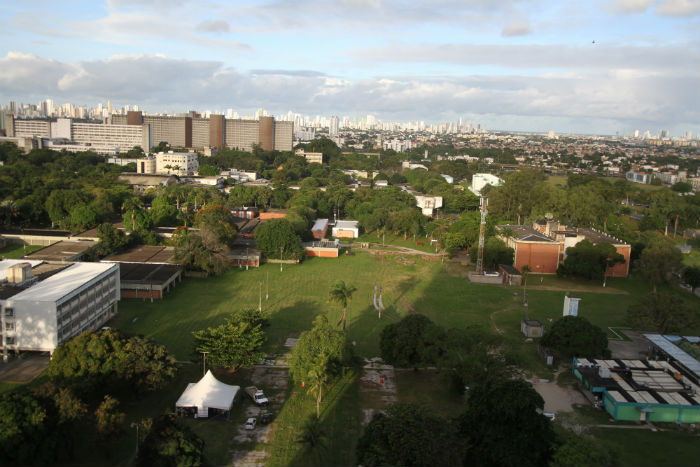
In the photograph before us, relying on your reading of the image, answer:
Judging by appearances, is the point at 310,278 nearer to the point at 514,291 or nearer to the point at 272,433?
the point at 514,291

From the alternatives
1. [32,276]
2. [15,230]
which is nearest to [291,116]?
[15,230]

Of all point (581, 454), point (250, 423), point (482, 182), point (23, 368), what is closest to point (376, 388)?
point (250, 423)

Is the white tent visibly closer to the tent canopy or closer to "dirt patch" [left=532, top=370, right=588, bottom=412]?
the tent canopy

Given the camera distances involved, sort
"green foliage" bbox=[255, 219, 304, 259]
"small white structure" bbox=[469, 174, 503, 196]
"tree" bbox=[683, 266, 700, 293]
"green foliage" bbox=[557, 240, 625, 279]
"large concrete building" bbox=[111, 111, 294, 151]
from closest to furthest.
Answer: "tree" bbox=[683, 266, 700, 293] → "green foliage" bbox=[557, 240, 625, 279] → "green foliage" bbox=[255, 219, 304, 259] → "small white structure" bbox=[469, 174, 503, 196] → "large concrete building" bbox=[111, 111, 294, 151]

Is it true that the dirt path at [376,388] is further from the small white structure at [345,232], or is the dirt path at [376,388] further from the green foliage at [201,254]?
the small white structure at [345,232]

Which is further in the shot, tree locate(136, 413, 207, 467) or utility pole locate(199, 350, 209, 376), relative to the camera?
utility pole locate(199, 350, 209, 376)

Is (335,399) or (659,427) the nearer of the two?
(659,427)

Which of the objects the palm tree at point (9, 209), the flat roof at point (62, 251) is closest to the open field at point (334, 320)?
the flat roof at point (62, 251)

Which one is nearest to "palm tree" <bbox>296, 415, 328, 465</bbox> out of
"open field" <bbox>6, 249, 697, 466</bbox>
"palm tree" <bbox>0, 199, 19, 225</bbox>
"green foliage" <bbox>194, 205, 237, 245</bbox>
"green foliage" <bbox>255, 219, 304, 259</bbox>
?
"open field" <bbox>6, 249, 697, 466</bbox>
